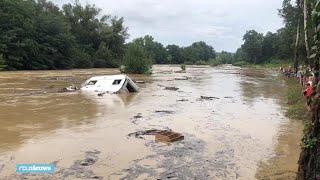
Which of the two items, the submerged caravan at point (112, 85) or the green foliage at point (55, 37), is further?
the green foliage at point (55, 37)

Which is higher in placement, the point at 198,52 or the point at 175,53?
the point at 198,52

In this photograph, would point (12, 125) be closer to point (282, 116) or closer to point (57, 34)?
point (282, 116)

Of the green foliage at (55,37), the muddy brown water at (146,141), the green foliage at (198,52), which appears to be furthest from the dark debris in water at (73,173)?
the green foliage at (198,52)

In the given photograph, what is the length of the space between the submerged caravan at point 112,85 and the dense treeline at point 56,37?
82.4ft

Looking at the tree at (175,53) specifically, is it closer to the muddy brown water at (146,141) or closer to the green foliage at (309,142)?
the muddy brown water at (146,141)

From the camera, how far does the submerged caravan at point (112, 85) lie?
25.5 meters

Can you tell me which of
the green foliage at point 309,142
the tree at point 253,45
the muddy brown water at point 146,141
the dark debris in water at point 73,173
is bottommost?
the muddy brown water at point 146,141

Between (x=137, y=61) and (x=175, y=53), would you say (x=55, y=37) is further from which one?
(x=175, y=53)

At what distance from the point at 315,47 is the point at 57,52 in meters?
63.1

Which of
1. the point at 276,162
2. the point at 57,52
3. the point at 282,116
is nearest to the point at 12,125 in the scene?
the point at 276,162

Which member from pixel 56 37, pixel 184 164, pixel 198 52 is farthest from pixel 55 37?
pixel 198 52

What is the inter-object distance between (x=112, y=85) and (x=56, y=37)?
41572 millimetres

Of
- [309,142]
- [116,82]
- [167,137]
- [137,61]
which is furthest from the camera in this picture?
[137,61]

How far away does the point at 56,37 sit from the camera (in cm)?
6419
